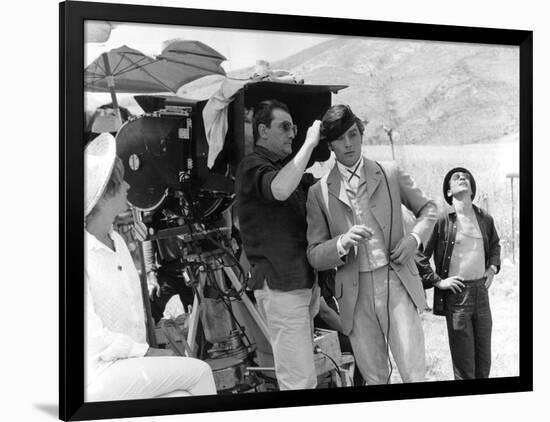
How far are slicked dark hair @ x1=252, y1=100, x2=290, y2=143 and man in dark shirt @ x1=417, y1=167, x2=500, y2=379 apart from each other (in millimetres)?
1183

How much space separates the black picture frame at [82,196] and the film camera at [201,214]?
0.25m

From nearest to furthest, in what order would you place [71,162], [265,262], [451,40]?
1. [71,162]
2. [265,262]
3. [451,40]

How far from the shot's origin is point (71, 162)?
5730mm

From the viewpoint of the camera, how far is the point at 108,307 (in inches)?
229

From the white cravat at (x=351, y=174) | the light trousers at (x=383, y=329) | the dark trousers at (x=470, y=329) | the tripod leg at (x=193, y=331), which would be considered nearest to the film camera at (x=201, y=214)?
the tripod leg at (x=193, y=331)

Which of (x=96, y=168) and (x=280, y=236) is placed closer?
(x=96, y=168)

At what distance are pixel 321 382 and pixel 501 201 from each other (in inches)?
62.6

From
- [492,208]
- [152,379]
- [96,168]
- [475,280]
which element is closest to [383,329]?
[475,280]

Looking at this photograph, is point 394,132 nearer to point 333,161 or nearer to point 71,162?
point 333,161

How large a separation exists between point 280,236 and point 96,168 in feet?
3.56

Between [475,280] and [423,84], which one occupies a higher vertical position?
[423,84]

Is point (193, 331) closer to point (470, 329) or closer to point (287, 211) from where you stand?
point (287, 211)

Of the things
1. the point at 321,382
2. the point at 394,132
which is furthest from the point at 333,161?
the point at 321,382

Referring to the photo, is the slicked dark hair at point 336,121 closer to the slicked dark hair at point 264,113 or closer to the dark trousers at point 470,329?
the slicked dark hair at point 264,113
